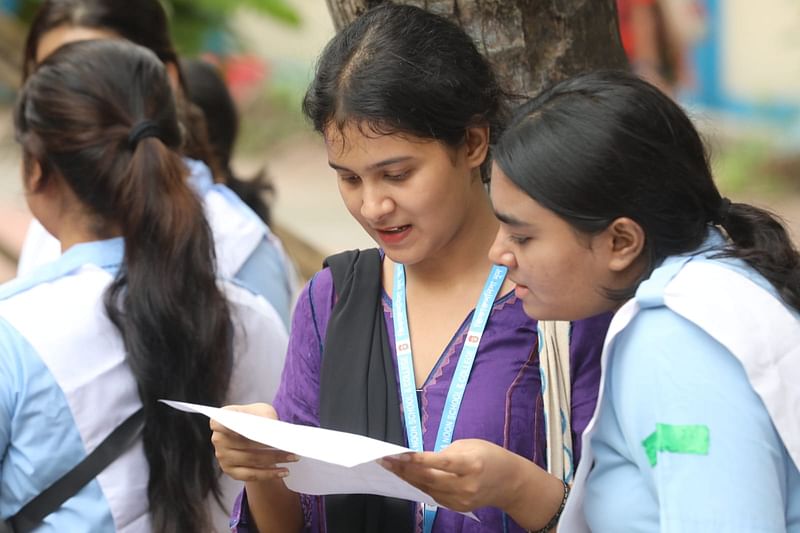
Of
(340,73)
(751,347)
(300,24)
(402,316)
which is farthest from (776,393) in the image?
(300,24)

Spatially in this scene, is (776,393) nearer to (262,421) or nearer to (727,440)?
(727,440)

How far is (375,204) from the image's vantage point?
6.20 ft

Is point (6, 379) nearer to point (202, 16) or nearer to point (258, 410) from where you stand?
point (258, 410)

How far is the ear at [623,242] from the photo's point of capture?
1664 mm

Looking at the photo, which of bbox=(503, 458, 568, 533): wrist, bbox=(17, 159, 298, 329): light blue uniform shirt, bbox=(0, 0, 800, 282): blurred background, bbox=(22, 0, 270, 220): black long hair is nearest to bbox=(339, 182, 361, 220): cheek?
bbox=(503, 458, 568, 533): wrist

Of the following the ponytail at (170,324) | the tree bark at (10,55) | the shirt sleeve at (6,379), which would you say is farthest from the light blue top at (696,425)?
the tree bark at (10,55)

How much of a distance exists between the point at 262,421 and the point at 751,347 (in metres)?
0.75

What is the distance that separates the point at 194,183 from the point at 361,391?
117cm

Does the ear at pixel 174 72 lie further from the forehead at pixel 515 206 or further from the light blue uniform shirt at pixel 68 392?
the forehead at pixel 515 206

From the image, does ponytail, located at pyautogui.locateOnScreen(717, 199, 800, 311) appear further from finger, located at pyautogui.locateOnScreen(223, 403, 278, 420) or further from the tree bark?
the tree bark

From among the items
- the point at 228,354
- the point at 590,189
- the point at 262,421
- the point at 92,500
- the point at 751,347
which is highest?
the point at 590,189

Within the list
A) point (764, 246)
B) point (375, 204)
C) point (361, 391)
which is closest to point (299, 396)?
point (361, 391)

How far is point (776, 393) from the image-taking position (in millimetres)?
1481

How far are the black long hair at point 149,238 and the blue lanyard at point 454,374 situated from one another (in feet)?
2.22
